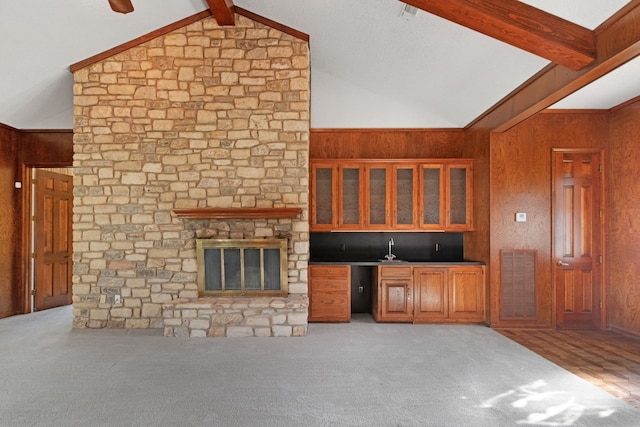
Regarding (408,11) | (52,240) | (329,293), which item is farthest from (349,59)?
(52,240)

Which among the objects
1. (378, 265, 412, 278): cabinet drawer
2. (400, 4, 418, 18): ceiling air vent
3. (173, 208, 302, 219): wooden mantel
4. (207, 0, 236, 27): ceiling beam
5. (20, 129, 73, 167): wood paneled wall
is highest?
(207, 0, 236, 27): ceiling beam

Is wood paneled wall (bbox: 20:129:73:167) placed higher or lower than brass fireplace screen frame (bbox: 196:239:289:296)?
higher

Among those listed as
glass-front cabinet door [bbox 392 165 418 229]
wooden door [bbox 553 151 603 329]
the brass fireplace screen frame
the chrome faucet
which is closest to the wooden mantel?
the brass fireplace screen frame

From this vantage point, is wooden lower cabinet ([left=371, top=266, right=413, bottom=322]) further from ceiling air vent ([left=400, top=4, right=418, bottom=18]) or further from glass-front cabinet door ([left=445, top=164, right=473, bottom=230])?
ceiling air vent ([left=400, top=4, right=418, bottom=18])

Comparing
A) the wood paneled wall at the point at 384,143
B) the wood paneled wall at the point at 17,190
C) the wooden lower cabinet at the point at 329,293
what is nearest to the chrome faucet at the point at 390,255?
the wooden lower cabinet at the point at 329,293

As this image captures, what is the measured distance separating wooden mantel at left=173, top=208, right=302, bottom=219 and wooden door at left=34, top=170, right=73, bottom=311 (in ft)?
9.76

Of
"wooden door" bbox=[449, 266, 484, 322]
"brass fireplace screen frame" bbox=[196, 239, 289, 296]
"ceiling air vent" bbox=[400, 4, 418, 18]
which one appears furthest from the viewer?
"wooden door" bbox=[449, 266, 484, 322]

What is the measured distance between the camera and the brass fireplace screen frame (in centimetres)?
465

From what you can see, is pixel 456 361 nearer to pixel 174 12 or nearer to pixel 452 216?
pixel 452 216

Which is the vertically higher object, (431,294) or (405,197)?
(405,197)

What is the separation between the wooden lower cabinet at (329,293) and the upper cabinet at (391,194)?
25.3 inches

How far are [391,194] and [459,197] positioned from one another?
0.96 meters

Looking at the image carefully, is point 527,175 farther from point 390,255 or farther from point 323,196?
point 323,196

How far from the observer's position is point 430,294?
4.91 m
